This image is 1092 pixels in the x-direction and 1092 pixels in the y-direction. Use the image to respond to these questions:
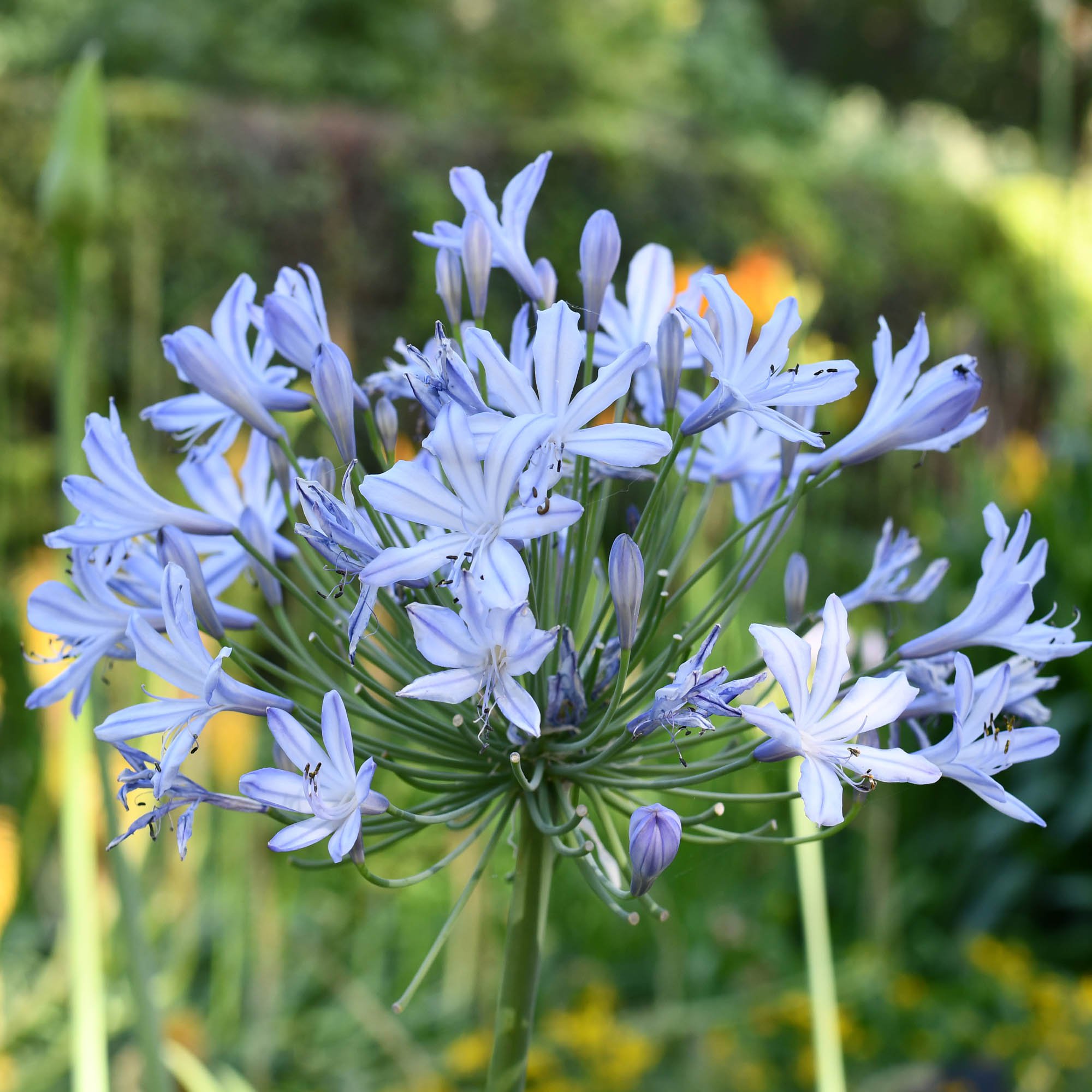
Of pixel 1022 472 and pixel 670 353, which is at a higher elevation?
pixel 1022 472

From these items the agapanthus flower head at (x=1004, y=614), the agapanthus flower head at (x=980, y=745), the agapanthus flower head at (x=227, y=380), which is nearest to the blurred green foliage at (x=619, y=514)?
the agapanthus flower head at (x=1004, y=614)

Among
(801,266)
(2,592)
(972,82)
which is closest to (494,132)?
(801,266)

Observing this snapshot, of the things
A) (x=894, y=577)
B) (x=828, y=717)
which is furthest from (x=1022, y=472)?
(x=828, y=717)

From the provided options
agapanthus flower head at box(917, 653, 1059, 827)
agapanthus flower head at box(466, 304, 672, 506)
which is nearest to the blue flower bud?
agapanthus flower head at box(466, 304, 672, 506)

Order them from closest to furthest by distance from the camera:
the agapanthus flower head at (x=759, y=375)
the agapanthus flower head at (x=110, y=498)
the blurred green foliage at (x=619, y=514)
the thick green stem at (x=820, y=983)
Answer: the agapanthus flower head at (x=759, y=375), the agapanthus flower head at (x=110, y=498), the thick green stem at (x=820, y=983), the blurred green foliage at (x=619, y=514)

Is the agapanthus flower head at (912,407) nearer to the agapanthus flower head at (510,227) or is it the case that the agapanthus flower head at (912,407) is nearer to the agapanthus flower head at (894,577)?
the agapanthus flower head at (894,577)

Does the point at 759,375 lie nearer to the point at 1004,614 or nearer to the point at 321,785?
the point at 1004,614
